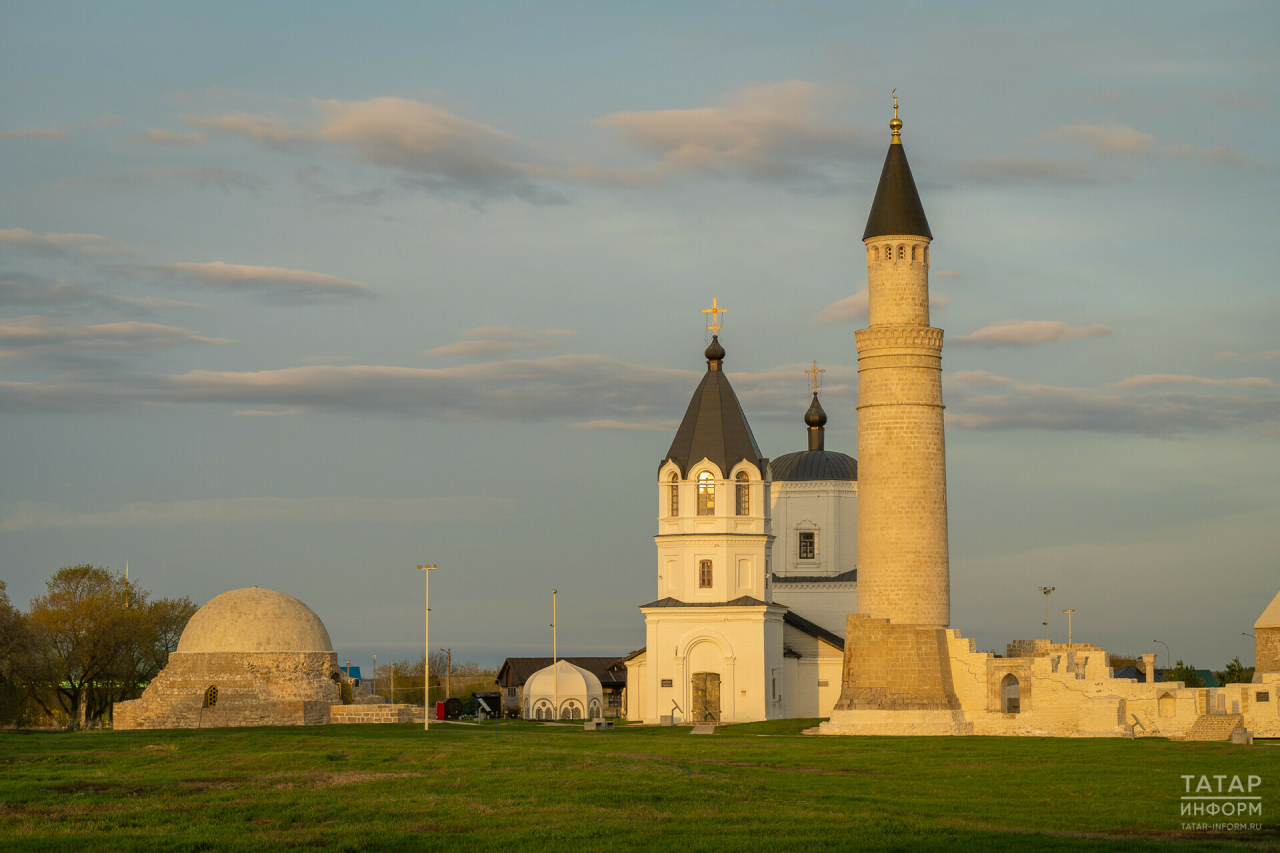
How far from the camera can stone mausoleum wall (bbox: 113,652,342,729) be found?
141 feet

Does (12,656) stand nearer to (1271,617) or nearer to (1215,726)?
(1215,726)

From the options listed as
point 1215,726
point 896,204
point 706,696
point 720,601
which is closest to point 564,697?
point 706,696

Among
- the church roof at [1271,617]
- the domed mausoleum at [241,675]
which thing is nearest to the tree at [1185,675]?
the church roof at [1271,617]

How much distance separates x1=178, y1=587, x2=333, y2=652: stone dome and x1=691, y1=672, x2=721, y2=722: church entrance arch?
15475mm

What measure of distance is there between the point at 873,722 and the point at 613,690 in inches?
1403

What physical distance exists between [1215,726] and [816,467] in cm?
2849

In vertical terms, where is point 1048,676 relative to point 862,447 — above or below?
below

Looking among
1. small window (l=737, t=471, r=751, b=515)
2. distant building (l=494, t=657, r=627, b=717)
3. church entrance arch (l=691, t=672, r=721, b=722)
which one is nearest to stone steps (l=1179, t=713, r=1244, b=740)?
church entrance arch (l=691, t=672, r=721, b=722)

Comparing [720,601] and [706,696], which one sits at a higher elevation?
[720,601]

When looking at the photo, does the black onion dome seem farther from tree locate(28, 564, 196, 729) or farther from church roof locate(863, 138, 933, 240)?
tree locate(28, 564, 196, 729)

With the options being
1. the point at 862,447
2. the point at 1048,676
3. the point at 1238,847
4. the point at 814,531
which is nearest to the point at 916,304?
the point at 862,447

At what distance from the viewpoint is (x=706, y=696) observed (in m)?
54.5

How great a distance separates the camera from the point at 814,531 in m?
65.4

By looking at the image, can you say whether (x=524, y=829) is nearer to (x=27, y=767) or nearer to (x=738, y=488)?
(x=27, y=767)
